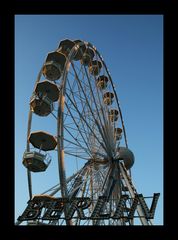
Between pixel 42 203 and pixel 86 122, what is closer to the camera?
pixel 42 203
